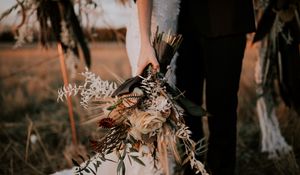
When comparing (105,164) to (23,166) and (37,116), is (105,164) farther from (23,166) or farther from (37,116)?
(37,116)

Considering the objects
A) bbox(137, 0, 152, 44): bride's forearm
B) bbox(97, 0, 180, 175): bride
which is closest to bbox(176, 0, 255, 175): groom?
bbox(97, 0, 180, 175): bride

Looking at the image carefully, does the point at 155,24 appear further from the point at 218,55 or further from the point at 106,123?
the point at 106,123

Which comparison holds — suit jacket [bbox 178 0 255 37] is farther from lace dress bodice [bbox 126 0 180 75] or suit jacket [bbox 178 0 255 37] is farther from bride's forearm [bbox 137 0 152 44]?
bride's forearm [bbox 137 0 152 44]

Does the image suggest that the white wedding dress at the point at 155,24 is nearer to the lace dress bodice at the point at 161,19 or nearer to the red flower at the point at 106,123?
the lace dress bodice at the point at 161,19

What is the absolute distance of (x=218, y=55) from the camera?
1624mm

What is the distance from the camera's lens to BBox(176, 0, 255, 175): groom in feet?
5.28

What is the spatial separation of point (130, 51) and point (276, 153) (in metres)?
1.42

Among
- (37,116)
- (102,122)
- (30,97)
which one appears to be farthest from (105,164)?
(30,97)

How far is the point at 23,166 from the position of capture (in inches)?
107

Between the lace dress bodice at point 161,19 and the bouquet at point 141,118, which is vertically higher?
the lace dress bodice at point 161,19

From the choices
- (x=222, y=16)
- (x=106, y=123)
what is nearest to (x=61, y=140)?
(x=222, y=16)

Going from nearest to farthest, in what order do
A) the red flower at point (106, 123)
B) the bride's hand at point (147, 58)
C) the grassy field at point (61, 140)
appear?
the red flower at point (106, 123)
the bride's hand at point (147, 58)
the grassy field at point (61, 140)

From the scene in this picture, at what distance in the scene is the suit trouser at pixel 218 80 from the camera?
1628 millimetres

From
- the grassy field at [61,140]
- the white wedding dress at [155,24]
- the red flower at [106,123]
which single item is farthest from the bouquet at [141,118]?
the grassy field at [61,140]
